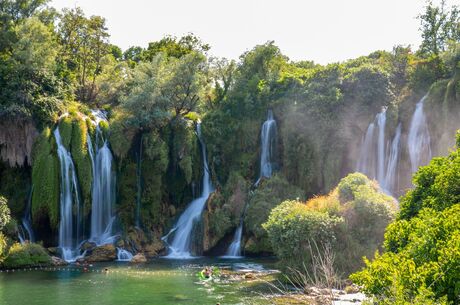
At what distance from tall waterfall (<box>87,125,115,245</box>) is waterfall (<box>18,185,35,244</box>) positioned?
4092mm

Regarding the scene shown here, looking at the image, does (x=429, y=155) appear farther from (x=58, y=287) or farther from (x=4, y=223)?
(x=4, y=223)

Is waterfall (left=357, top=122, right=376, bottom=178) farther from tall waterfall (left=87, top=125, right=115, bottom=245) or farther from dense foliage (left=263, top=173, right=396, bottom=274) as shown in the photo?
tall waterfall (left=87, top=125, right=115, bottom=245)

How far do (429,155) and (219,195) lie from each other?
50.8 feet

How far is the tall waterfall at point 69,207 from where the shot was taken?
37125 mm

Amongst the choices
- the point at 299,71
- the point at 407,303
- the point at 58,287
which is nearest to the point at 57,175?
the point at 58,287

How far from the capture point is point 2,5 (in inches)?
1770

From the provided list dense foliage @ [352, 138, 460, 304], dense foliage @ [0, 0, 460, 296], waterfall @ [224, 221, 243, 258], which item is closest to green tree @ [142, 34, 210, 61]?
dense foliage @ [0, 0, 460, 296]

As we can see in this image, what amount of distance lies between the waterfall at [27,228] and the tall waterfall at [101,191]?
409 cm

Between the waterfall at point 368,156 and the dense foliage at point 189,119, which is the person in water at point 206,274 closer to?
the dense foliage at point 189,119

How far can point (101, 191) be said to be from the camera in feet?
130

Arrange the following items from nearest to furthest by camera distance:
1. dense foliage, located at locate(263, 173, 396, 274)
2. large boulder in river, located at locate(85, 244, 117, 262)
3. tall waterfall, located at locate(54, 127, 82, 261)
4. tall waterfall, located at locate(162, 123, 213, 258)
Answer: dense foliage, located at locate(263, 173, 396, 274) → large boulder in river, located at locate(85, 244, 117, 262) → tall waterfall, located at locate(54, 127, 82, 261) → tall waterfall, located at locate(162, 123, 213, 258)

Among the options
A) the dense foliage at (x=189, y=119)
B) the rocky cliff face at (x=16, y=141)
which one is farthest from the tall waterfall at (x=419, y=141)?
the rocky cliff face at (x=16, y=141)

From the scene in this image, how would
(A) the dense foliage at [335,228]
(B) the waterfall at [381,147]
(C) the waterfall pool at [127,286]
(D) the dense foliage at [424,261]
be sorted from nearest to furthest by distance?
(D) the dense foliage at [424,261] → (C) the waterfall pool at [127,286] → (A) the dense foliage at [335,228] → (B) the waterfall at [381,147]

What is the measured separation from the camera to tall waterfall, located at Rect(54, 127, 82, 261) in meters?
37.1
